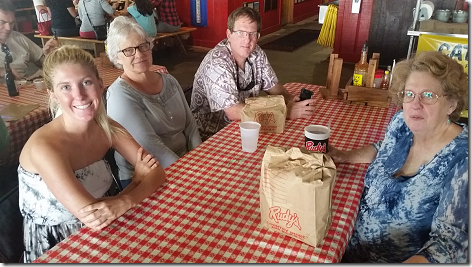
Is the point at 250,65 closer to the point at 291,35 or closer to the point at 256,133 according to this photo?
the point at 256,133

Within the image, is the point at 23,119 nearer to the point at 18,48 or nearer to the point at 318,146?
the point at 18,48

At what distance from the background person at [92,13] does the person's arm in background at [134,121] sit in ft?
12.6

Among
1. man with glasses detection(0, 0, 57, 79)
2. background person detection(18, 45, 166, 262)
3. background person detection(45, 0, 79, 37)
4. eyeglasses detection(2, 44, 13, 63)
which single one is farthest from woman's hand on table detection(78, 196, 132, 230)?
background person detection(45, 0, 79, 37)

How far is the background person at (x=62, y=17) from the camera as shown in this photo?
5.03m

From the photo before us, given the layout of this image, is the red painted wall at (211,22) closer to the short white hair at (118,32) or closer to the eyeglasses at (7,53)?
the eyeglasses at (7,53)

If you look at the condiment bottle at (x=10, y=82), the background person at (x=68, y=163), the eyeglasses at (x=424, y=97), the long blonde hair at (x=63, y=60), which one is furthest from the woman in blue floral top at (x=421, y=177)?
the condiment bottle at (x=10, y=82)

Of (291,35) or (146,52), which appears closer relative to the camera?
(146,52)

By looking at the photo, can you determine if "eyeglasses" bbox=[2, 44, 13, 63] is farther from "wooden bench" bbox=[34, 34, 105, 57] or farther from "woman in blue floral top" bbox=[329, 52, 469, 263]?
"woman in blue floral top" bbox=[329, 52, 469, 263]

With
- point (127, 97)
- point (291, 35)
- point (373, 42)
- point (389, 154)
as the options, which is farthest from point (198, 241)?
point (291, 35)

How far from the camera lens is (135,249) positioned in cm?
108

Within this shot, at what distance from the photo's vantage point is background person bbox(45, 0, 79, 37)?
16.5 feet

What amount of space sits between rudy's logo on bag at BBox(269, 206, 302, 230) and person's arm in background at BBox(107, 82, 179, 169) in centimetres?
86

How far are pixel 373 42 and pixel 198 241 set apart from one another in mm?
5675

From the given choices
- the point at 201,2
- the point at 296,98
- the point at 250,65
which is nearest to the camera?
the point at 296,98
